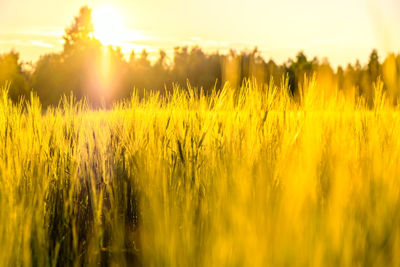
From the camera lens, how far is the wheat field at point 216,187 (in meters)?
1.74

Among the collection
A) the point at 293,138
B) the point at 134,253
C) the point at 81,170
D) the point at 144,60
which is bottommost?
the point at 134,253

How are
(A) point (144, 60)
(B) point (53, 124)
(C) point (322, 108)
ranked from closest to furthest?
(C) point (322, 108)
(B) point (53, 124)
(A) point (144, 60)

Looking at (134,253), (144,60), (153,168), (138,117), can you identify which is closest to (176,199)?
(153,168)

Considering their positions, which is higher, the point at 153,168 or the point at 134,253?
the point at 153,168

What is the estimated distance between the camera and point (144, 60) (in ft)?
53.0

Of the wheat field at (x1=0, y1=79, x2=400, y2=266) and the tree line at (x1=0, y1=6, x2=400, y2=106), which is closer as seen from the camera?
the wheat field at (x1=0, y1=79, x2=400, y2=266)

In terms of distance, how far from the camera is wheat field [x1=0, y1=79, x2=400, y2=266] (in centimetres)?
174

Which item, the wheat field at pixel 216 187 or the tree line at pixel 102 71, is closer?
the wheat field at pixel 216 187

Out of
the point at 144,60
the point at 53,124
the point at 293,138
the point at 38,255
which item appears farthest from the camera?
the point at 144,60

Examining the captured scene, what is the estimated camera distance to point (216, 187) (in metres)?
2.06

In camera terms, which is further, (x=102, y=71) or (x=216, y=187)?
(x=102, y=71)

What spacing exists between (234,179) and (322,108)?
1077 mm

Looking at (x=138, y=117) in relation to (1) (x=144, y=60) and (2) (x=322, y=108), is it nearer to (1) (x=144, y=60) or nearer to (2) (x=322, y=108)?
(2) (x=322, y=108)

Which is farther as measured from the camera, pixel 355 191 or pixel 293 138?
pixel 293 138
